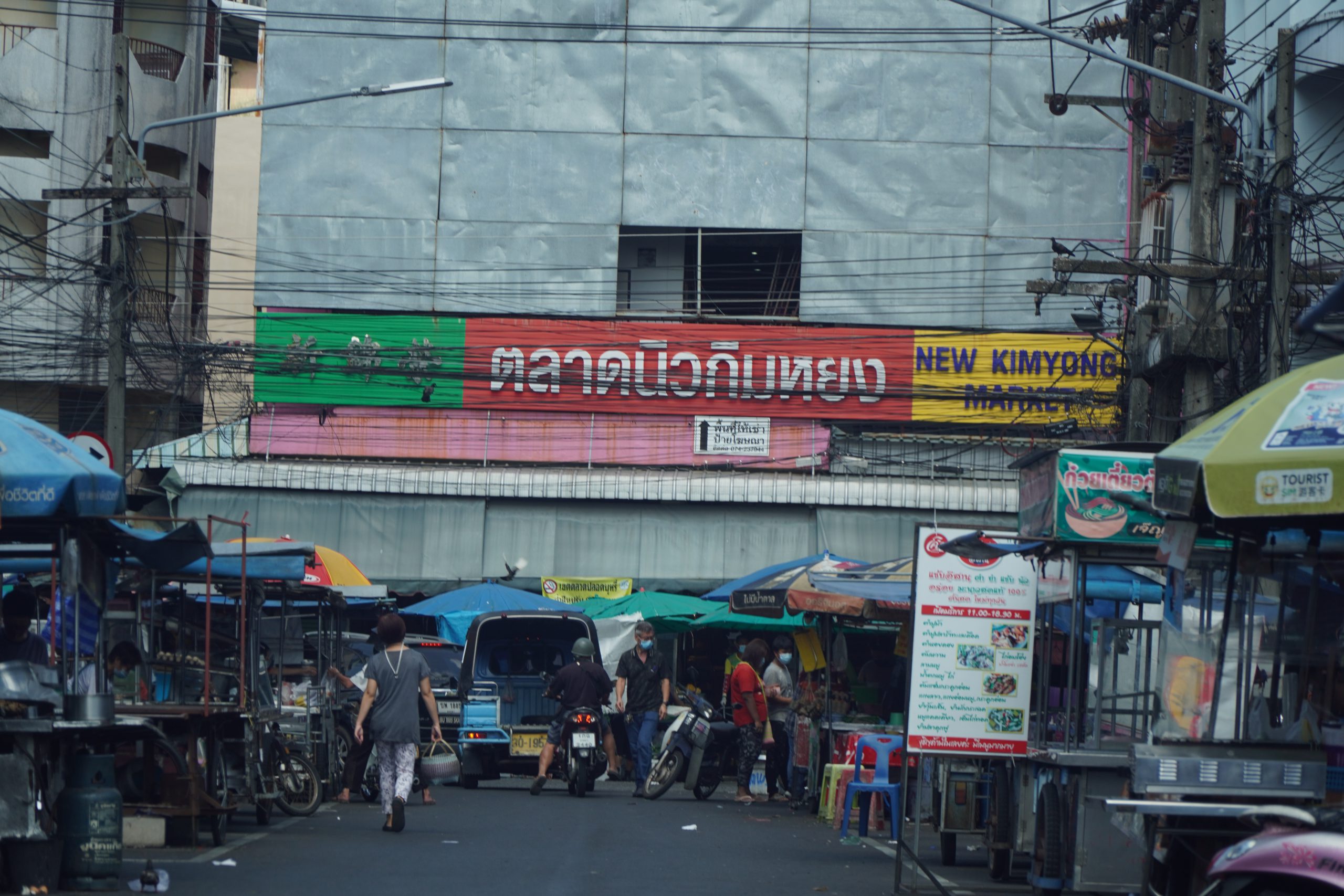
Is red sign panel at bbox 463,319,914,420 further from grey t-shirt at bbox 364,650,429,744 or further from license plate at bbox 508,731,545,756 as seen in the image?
grey t-shirt at bbox 364,650,429,744

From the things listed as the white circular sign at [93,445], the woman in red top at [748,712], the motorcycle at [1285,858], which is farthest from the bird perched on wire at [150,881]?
the woman in red top at [748,712]

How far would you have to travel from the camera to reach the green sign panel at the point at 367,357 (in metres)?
32.3

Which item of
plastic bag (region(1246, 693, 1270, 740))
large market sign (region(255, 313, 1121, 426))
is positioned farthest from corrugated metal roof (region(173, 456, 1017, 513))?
plastic bag (region(1246, 693, 1270, 740))

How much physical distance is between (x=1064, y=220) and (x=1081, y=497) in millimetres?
23526

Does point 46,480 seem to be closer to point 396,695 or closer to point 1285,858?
point 396,695

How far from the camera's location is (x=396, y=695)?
14.3m

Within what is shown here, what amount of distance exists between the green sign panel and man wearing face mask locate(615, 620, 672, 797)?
12992 millimetres

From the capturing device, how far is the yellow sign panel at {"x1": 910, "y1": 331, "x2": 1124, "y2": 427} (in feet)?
105

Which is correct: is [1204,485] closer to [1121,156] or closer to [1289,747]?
[1289,747]

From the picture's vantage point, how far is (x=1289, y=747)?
8.19m

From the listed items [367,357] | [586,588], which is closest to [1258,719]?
[586,588]

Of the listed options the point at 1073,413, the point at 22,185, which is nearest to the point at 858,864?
the point at 1073,413

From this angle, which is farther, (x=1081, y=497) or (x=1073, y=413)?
(x=1073, y=413)

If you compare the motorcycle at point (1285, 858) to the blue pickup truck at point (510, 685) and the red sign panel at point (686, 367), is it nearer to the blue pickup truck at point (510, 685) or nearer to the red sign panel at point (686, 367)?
the blue pickup truck at point (510, 685)
